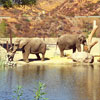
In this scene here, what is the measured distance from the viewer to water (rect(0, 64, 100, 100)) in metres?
21.7

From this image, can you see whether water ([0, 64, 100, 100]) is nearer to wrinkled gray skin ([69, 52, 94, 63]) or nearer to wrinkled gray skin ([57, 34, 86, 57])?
wrinkled gray skin ([69, 52, 94, 63])

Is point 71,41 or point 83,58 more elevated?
point 71,41

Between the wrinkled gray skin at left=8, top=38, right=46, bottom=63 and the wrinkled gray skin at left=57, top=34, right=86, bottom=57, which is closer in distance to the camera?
the wrinkled gray skin at left=8, top=38, right=46, bottom=63

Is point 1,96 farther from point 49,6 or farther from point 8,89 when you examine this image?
point 49,6

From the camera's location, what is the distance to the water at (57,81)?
21734 millimetres

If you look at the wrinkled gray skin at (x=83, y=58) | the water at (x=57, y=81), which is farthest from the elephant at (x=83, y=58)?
the water at (x=57, y=81)

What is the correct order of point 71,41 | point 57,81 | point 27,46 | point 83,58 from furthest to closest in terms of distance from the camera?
point 71,41, point 83,58, point 27,46, point 57,81

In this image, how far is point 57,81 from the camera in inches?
1077

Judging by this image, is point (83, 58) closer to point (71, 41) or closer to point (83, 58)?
point (83, 58)

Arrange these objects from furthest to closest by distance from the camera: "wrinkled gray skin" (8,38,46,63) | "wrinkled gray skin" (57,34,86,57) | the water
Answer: "wrinkled gray skin" (57,34,86,57) → "wrinkled gray skin" (8,38,46,63) → the water

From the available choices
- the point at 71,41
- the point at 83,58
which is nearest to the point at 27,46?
the point at 83,58

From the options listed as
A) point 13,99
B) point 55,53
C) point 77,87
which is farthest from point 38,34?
point 13,99

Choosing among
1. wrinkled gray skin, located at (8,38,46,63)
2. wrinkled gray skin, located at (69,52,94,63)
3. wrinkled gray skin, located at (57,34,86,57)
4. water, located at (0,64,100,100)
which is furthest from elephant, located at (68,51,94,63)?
wrinkled gray skin, located at (57,34,86,57)

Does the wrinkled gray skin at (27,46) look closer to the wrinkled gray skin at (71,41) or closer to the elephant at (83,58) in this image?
the elephant at (83,58)
